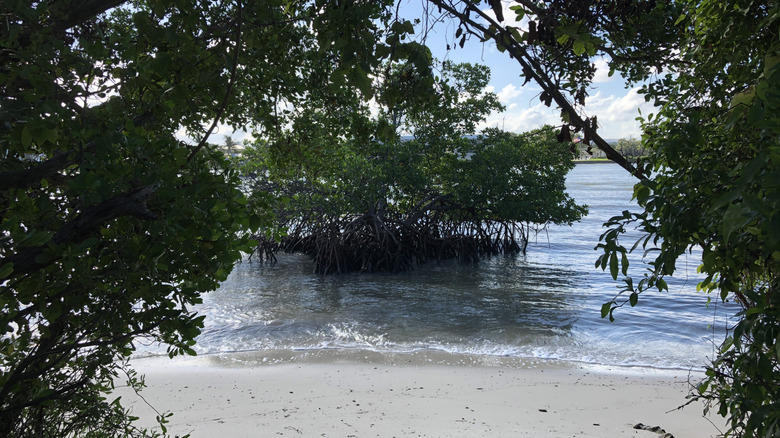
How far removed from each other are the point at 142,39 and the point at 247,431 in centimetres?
301

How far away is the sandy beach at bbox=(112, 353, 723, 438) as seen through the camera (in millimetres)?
4199

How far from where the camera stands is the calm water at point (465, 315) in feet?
23.6

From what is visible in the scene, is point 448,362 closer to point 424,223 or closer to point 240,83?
point 240,83

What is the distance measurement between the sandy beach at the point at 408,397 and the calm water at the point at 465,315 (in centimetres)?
66

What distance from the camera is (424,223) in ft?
47.7

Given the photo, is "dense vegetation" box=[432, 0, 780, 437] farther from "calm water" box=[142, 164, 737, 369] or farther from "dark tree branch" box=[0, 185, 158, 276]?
"calm water" box=[142, 164, 737, 369]

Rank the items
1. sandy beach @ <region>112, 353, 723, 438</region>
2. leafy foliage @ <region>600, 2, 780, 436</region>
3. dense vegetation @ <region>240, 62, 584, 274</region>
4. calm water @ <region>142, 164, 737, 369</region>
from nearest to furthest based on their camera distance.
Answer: leafy foliage @ <region>600, 2, 780, 436</region>, sandy beach @ <region>112, 353, 723, 438</region>, calm water @ <region>142, 164, 737, 369</region>, dense vegetation @ <region>240, 62, 584, 274</region>

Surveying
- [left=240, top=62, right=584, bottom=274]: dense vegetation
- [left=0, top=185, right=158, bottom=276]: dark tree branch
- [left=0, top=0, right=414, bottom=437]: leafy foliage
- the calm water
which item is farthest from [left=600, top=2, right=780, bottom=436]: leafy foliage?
[left=240, top=62, right=584, bottom=274]: dense vegetation

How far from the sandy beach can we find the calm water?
660 mm

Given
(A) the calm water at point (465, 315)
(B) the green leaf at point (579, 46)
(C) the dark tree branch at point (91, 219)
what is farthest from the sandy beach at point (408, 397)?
(B) the green leaf at point (579, 46)

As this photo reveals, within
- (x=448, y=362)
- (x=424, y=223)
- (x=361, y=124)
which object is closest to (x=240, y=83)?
(x=361, y=124)

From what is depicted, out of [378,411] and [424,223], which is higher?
[424,223]

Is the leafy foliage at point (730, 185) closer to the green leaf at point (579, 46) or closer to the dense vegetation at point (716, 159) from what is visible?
the dense vegetation at point (716, 159)

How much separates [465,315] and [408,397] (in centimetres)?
418
